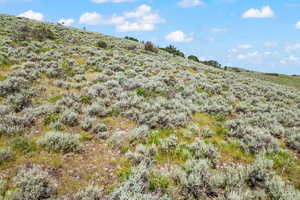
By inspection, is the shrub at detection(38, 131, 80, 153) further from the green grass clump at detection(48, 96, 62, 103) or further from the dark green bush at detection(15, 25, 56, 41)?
the dark green bush at detection(15, 25, 56, 41)

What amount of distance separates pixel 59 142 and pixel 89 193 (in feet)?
5.67

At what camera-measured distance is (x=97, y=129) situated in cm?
525

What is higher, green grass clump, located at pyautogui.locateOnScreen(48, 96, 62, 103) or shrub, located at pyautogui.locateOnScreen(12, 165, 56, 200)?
green grass clump, located at pyautogui.locateOnScreen(48, 96, 62, 103)

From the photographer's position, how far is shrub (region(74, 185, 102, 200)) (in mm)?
2981

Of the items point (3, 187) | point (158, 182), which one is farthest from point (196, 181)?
point (3, 187)

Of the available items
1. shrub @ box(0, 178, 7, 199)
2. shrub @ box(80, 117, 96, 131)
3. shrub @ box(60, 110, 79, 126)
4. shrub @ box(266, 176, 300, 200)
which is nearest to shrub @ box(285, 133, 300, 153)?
shrub @ box(266, 176, 300, 200)

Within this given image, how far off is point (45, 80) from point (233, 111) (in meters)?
9.18

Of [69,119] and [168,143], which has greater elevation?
[69,119]

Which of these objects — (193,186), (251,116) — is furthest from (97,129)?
(251,116)

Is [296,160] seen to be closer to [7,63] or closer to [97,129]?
[97,129]

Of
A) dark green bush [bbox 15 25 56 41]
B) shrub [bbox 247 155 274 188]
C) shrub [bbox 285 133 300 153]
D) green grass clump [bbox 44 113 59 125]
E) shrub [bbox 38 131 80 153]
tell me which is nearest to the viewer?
shrub [bbox 247 155 274 188]

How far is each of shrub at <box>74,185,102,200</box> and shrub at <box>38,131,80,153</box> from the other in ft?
4.54

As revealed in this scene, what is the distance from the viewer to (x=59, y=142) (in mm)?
4230

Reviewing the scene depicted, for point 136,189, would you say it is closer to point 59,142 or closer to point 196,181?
point 196,181
